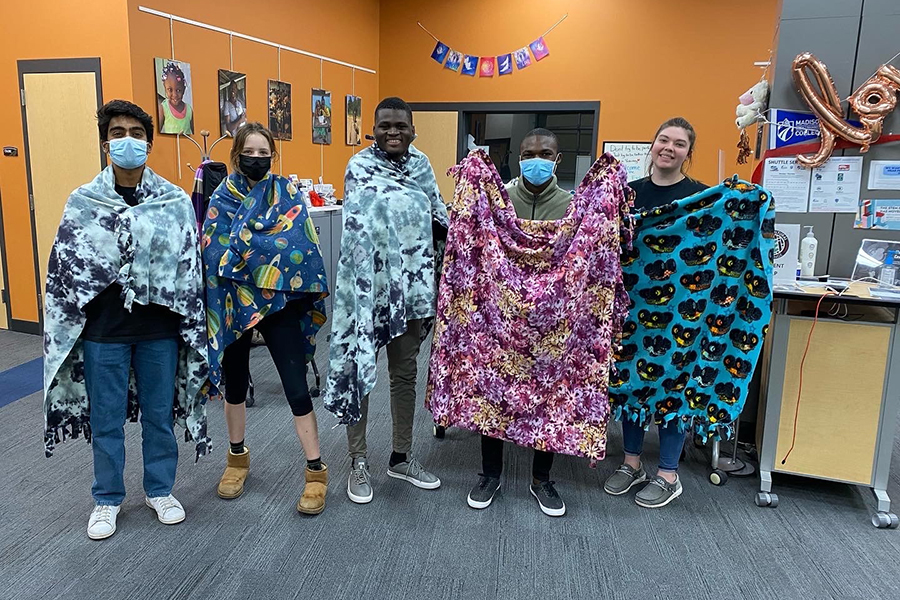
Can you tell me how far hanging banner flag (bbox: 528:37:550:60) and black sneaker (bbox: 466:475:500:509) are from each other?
5001 millimetres

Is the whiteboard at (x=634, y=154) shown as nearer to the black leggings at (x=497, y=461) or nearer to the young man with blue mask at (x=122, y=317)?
the black leggings at (x=497, y=461)

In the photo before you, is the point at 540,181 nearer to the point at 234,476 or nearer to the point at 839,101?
the point at 839,101

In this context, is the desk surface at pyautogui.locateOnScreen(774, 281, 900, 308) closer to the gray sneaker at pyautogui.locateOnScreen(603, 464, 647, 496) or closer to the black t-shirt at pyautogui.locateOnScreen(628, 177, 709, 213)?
the black t-shirt at pyautogui.locateOnScreen(628, 177, 709, 213)

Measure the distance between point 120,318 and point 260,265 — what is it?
47 centimetres

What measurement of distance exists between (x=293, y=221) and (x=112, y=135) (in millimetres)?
628

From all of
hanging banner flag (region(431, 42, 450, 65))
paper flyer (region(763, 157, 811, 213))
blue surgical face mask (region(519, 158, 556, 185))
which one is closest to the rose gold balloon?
paper flyer (region(763, 157, 811, 213))

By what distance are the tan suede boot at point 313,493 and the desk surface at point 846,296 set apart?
191 cm

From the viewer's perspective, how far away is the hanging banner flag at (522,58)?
6.25 m

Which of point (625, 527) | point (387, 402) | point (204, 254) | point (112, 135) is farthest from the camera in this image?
point (387, 402)

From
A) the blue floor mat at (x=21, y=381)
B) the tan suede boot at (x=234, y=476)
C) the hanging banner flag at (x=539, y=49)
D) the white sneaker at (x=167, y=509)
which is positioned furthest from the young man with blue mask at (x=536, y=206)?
the hanging banner flag at (x=539, y=49)

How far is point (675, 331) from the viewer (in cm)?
229

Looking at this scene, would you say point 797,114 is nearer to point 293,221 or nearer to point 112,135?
point 293,221

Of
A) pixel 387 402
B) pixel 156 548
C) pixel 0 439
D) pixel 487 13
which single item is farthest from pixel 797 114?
pixel 487 13

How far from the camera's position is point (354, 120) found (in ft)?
21.2
